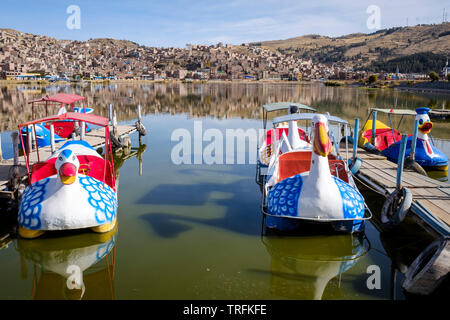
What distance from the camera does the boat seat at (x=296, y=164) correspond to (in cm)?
969

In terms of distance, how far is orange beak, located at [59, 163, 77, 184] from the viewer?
6.95 metres

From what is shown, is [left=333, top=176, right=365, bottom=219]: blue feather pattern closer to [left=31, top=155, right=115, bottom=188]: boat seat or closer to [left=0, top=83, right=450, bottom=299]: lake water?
[left=0, top=83, right=450, bottom=299]: lake water

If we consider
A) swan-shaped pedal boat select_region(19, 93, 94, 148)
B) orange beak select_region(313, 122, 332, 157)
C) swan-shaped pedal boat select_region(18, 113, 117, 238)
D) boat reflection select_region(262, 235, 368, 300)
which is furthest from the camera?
swan-shaped pedal boat select_region(19, 93, 94, 148)

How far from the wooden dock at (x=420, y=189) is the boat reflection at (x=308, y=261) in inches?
54.8

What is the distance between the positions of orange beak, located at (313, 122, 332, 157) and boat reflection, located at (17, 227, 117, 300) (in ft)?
15.3

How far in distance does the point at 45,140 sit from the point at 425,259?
15303 millimetres

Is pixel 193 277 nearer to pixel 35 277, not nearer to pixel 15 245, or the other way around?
pixel 35 277

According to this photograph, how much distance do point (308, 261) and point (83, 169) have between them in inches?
233

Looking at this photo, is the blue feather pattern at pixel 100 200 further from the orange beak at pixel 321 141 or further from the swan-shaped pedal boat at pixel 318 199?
the orange beak at pixel 321 141

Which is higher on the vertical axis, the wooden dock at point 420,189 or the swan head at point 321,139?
the swan head at point 321,139

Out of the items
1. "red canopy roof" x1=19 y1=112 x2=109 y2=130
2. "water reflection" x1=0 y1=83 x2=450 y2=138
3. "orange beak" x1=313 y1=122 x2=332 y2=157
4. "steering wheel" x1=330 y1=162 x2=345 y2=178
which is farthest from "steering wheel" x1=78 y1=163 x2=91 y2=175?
"water reflection" x1=0 y1=83 x2=450 y2=138

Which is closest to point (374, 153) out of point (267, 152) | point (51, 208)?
point (267, 152)

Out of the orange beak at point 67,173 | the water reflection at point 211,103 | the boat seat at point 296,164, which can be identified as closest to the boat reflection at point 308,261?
the boat seat at point 296,164
